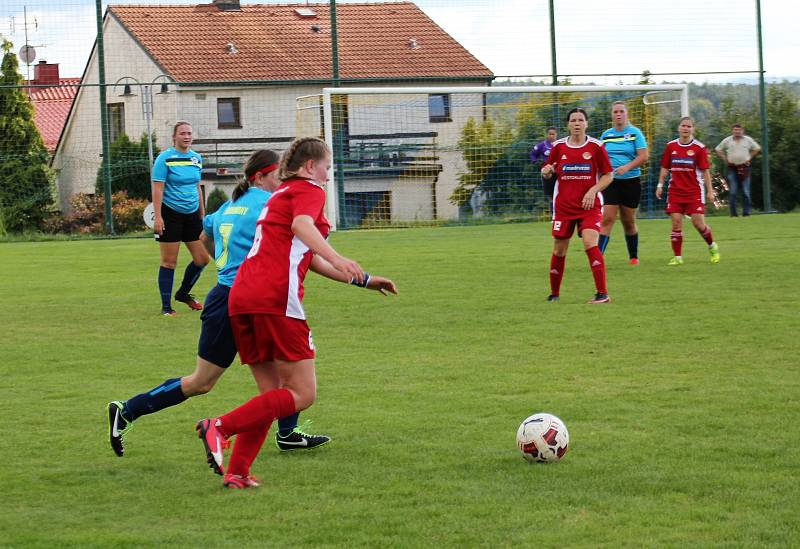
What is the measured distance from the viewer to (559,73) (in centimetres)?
2689

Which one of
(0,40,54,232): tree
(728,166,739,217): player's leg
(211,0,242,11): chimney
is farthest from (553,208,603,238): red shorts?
(211,0,242,11): chimney

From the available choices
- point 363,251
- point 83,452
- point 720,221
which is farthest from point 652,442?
point 720,221

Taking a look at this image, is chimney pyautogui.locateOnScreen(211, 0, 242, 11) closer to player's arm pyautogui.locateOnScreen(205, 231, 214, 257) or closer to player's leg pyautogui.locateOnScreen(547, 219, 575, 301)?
player's leg pyautogui.locateOnScreen(547, 219, 575, 301)

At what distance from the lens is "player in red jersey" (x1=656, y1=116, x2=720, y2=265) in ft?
51.0

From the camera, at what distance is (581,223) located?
11938 millimetres

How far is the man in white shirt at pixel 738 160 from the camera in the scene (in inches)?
1004

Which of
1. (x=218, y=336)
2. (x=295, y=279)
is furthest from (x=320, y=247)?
(x=218, y=336)

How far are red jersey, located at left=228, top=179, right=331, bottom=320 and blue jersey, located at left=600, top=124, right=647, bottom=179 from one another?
10055 mm

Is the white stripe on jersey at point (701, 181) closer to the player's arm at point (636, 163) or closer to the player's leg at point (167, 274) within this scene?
the player's arm at point (636, 163)

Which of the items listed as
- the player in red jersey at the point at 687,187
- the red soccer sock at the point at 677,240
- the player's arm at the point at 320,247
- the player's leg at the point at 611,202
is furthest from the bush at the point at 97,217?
the player's arm at the point at 320,247

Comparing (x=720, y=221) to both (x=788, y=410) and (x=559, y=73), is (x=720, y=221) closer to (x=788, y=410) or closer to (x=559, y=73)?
(x=559, y=73)

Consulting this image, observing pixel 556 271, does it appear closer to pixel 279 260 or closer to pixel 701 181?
pixel 701 181

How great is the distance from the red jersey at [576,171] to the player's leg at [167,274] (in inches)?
156

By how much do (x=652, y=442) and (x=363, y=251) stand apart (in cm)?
1314
